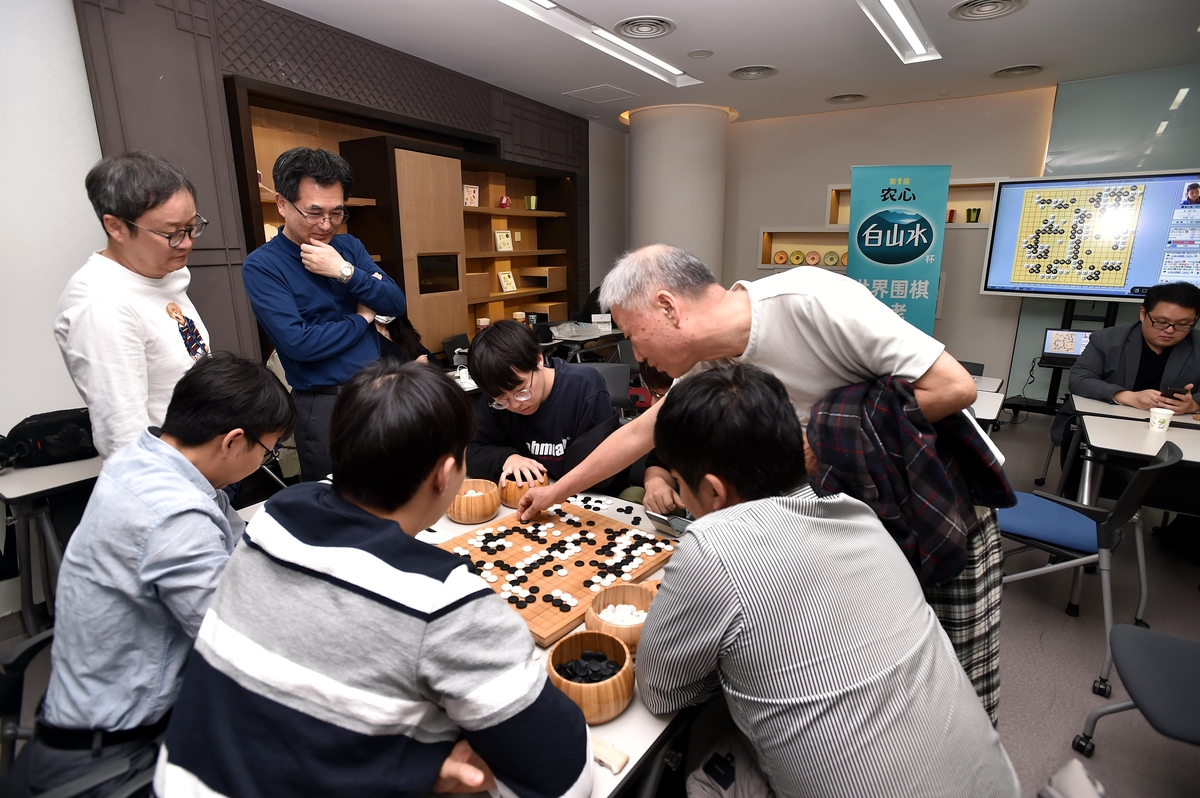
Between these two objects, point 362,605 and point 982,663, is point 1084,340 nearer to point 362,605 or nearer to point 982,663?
point 982,663

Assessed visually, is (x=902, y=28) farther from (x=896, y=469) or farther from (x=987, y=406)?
(x=896, y=469)

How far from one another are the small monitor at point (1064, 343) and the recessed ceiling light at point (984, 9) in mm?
2852

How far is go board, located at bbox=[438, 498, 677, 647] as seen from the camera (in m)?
→ 1.25

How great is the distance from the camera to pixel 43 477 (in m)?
2.15

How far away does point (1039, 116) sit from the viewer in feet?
17.3

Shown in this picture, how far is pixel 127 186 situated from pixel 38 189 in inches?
55.2

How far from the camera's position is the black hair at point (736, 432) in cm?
98

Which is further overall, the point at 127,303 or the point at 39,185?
the point at 39,185

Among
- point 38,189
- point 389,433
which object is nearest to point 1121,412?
point 389,433

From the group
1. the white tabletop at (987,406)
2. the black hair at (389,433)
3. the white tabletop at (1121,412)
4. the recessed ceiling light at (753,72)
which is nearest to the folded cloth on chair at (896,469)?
the black hair at (389,433)

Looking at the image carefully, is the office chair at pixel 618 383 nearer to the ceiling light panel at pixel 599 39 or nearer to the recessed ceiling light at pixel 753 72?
the ceiling light panel at pixel 599 39

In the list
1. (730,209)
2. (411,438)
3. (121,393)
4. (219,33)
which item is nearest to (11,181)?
(219,33)

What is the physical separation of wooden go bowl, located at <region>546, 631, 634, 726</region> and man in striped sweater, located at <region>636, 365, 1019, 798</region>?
1.3 inches

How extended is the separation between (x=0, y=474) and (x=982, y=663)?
3.14 m
